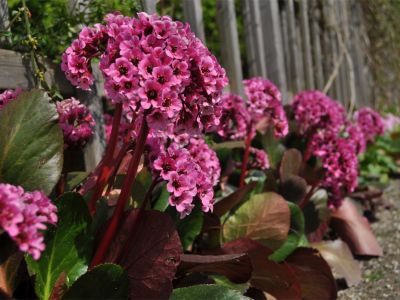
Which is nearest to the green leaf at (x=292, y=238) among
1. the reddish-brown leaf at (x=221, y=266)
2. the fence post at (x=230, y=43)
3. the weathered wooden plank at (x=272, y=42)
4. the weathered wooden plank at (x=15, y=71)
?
the reddish-brown leaf at (x=221, y=266)

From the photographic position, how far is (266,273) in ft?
6.88

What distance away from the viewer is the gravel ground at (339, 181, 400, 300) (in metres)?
2.61

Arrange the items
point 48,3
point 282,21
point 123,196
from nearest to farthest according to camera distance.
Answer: point 123,196 → point 48,3 → point 282,21

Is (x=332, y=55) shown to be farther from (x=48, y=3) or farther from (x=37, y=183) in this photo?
(x=37, y=183)

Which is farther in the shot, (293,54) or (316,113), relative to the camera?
(293,54)

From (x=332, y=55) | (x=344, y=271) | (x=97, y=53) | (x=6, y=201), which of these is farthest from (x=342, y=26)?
(x=6, y=201)

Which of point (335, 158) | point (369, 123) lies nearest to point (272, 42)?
point (369, 123)

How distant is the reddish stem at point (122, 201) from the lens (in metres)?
1.54

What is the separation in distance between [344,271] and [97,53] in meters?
1.59

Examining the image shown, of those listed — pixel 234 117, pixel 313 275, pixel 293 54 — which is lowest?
pixel 313 275

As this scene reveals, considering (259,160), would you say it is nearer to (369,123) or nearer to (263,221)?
(263,221)

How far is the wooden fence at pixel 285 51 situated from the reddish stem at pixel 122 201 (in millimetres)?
664

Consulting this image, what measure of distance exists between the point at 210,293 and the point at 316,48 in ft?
12.6

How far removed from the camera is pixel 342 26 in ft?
19.2
